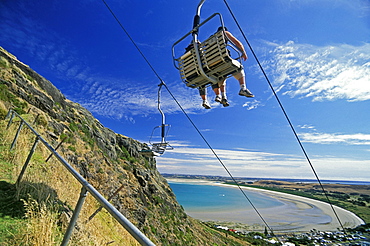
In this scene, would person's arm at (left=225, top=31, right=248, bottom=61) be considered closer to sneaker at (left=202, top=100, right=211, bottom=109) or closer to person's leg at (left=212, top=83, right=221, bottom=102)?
person's leg at (left=212, top=83, right=221, bottom=102)

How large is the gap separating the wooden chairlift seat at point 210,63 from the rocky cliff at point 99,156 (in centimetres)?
609

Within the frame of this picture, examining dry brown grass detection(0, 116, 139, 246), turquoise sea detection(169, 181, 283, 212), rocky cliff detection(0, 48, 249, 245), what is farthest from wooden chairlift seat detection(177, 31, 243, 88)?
turquoise sea detection(169, 181, 283, 212)

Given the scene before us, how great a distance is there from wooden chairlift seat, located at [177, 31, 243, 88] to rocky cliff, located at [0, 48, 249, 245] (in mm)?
6095

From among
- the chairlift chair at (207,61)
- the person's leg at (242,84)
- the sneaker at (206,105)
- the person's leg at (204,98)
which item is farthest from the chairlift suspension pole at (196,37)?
the sneaker at (206,105)

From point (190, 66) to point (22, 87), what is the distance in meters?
13.7

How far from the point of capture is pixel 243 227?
45781 millimetres

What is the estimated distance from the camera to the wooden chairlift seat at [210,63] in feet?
16.6

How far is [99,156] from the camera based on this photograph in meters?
17.2

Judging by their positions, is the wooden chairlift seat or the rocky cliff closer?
the wooden chairlift seat

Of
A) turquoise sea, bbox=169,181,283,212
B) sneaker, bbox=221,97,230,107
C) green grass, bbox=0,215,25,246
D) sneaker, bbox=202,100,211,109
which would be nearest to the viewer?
green grass, bbox=0,215,25,246

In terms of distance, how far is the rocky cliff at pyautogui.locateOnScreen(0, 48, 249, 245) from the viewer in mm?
12286

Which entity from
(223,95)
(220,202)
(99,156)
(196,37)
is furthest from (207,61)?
(220,202)

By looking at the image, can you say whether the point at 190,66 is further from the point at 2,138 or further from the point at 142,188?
the point at 142,188

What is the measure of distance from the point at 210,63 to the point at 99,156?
599 inches
